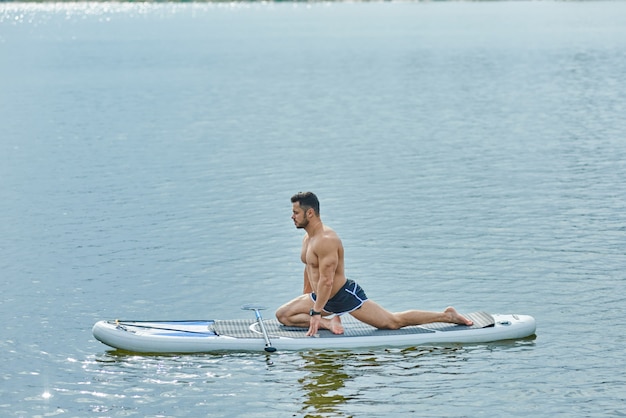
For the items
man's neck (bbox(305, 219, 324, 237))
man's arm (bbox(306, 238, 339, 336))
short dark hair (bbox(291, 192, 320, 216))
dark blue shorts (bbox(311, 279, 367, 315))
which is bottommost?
dark blue shorts (bbox(311, 279, 367, 315))

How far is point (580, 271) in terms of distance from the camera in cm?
2562

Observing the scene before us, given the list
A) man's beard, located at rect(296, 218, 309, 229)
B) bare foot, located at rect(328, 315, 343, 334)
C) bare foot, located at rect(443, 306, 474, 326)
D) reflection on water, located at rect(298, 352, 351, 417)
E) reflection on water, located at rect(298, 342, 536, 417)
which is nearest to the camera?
reflection on water, located at rect(298, 352, 351, 417)

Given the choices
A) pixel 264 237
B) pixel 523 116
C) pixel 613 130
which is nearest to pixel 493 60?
pixel 523 116

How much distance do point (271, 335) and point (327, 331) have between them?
3.30 feet

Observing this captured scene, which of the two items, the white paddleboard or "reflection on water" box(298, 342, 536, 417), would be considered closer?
"reflection on water" box(298, 342, 536, 417)

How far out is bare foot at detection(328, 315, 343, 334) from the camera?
19344 millimetres

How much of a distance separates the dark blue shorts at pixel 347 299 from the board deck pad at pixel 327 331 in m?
0.47

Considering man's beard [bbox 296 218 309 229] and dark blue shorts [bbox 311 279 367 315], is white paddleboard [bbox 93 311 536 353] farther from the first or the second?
man's beard [bbox 296 218 309 229]

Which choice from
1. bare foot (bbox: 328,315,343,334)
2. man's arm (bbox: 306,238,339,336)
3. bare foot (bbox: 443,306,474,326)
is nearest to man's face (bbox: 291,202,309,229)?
man's arm (bbox: 306,238,339,336)

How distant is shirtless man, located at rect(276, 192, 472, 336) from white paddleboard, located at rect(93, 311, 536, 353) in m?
0.17

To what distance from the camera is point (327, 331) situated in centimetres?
1950

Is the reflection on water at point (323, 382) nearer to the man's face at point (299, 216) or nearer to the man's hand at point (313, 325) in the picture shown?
the man's hand at point (313, 325)

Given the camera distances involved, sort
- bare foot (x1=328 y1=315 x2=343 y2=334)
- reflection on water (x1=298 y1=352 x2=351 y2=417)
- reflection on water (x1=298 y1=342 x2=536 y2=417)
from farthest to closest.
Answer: bare foot (x1=328 y1=315 x2=343 y2=334) < reflection on water (x1=298 y1=342 x2=536 y2=417) < reflection on water (x1=298 y1=352 x2=351 y2=417)

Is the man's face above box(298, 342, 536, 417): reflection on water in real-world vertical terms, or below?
above
